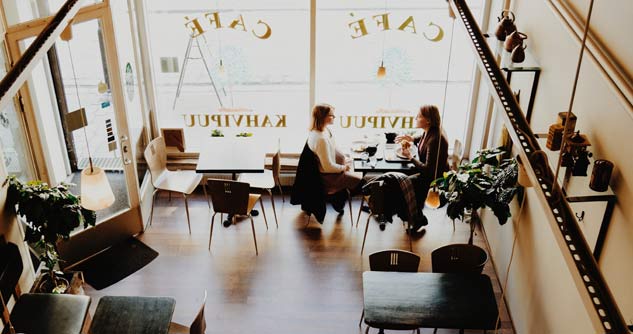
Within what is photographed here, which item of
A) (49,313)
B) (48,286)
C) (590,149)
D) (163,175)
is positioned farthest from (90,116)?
(590,149)

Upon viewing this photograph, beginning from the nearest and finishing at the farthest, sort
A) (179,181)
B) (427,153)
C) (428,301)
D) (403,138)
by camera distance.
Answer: (428,301) → (427,153) → (403,138) → (179,181)

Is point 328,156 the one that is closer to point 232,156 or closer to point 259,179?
point 259,179

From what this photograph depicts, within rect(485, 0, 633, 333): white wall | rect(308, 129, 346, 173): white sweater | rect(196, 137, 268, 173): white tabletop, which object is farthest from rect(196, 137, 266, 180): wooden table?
rect(485, 0, 633, 333): white wall

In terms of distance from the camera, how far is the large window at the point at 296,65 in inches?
254

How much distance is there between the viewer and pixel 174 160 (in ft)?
23.5

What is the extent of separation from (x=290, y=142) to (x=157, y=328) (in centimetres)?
371

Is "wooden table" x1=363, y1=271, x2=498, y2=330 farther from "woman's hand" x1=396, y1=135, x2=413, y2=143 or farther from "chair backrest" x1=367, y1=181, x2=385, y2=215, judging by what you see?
"woman's hand" x1=396, y1=135, x2=413, y2=143

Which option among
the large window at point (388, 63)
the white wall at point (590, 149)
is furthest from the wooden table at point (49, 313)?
the large window at point (388, 63)

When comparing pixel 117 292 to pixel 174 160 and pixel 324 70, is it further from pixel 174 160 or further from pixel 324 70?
pixel 324 70

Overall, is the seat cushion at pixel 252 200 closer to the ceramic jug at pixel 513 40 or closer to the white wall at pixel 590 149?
the white wall at pixel 590 149

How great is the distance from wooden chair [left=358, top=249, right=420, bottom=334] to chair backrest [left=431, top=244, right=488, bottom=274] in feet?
0.60

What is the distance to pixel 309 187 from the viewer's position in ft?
20.3

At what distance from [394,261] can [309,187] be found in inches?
74.8

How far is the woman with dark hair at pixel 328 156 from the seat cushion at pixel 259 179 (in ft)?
2.29
